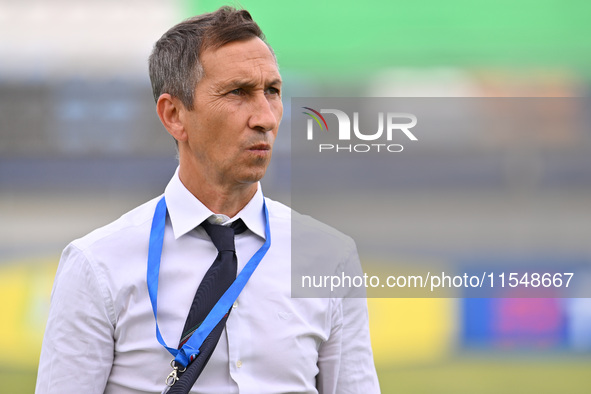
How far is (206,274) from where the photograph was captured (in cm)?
114

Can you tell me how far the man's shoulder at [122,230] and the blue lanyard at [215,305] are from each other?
0.02 metres

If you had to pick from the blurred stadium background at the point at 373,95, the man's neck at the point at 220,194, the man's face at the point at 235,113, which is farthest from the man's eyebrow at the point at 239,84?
the blurred stadium background at the point at 373,95

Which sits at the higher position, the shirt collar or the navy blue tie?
the shirt collar

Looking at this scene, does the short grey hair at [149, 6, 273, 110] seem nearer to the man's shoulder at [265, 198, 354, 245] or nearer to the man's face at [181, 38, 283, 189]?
the man's face at [181, 38, 283, 189]

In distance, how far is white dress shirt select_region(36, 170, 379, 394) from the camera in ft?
3.56

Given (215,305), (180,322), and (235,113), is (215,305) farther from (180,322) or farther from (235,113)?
(235,113)

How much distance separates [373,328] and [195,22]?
13.3 feet

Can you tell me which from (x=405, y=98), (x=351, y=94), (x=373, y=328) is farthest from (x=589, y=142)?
(x=373, y=328)

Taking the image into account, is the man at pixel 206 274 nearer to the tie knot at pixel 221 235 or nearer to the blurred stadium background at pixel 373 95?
the tie knot at pixel 221 235

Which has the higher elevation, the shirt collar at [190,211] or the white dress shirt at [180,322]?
the shirt collar at [190,211]

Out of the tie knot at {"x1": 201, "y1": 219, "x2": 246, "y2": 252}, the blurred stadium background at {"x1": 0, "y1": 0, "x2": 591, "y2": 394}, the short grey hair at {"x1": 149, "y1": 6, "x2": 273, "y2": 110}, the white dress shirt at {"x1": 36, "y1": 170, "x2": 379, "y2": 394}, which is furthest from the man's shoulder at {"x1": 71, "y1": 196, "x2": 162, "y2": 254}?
the blurred stadium background at {"x1": 0, "y1": 0, "x2": 591, "y2": 394}

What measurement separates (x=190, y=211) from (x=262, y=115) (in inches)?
8.2

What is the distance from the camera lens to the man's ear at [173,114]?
1.20 m

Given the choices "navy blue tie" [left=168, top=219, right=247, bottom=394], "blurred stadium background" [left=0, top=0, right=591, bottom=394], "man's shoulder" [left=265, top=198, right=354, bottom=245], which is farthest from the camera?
"blurred stadium background" [left=0, top=0, right=591, bottom=394]
